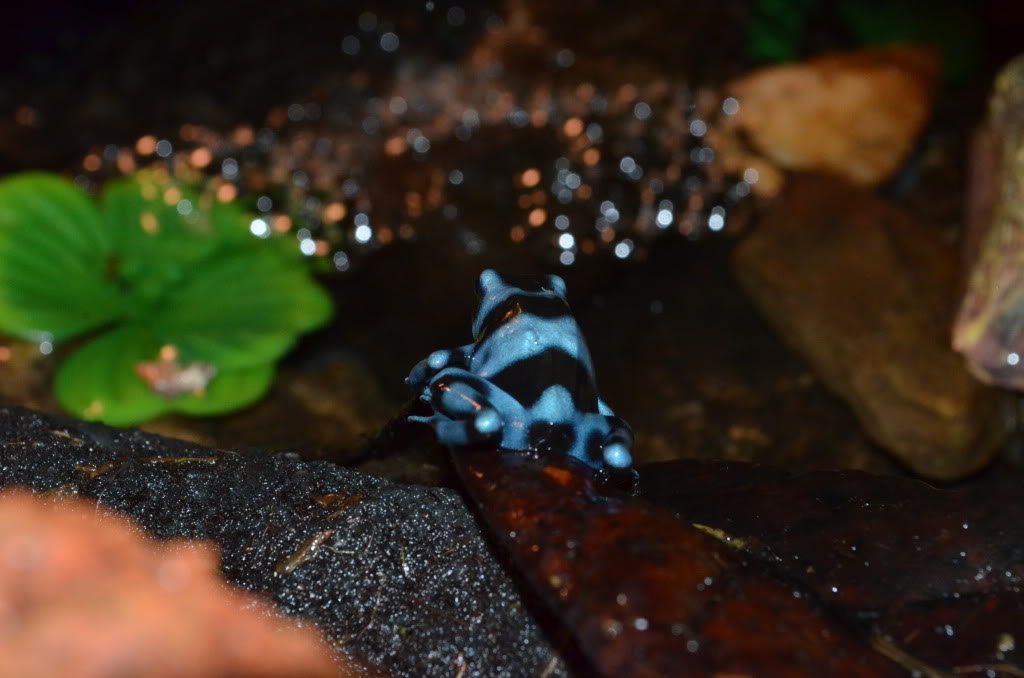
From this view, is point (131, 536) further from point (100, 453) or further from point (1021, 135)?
point (1021, 135)

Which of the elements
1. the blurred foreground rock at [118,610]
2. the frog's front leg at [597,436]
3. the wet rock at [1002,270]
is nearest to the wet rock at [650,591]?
the frog's front leg at [597,436]

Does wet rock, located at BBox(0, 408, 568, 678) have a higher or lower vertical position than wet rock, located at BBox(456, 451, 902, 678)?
lower

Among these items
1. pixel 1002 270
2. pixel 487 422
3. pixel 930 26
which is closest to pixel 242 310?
pixel 487 422

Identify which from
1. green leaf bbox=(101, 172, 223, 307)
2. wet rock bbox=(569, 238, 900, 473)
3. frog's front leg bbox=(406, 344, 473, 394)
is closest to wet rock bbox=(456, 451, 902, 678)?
frog's front leg bbox=(406, 344, 473, 394)

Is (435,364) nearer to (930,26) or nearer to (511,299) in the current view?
(511,299)

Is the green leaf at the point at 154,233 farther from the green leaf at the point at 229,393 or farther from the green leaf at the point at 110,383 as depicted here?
the green leaf at the point at 229,393

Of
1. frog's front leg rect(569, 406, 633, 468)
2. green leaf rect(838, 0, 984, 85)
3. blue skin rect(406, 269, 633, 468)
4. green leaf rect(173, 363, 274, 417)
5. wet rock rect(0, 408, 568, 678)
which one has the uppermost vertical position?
green leaf rect(838, 0, 984, 85)

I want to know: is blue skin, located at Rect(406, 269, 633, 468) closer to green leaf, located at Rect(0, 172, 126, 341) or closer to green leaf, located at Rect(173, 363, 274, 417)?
green leaf, located at Rect(173, 363, 274, 417)
